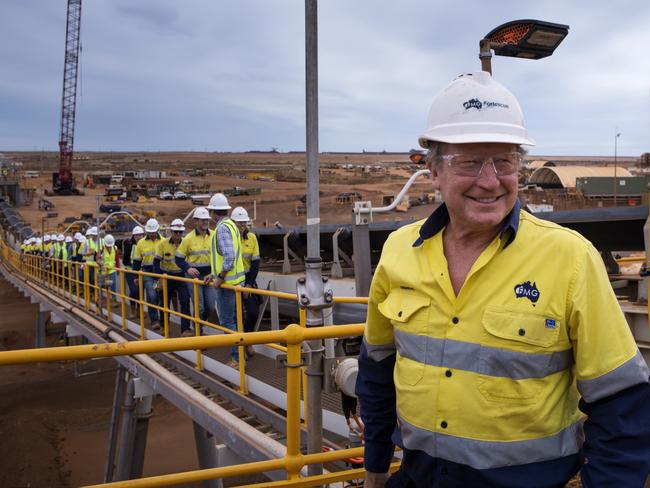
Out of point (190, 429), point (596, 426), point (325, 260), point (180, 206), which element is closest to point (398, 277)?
point (596, 426)

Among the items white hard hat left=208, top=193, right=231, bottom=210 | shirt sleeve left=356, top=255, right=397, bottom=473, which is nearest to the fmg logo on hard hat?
shirt sleeve left=356, top=255, right=397, bottom=473

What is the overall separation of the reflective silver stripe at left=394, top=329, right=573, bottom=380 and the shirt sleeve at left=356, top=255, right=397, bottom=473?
11.2 inches

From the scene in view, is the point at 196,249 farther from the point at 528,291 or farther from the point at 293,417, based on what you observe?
the point at 528,291

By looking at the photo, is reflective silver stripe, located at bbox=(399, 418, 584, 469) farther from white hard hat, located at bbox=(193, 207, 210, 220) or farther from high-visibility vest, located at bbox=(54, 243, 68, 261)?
high-visibility vest, located at bbox=(54, 243, 68, 261)

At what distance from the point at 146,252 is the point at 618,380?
9911 millimetres

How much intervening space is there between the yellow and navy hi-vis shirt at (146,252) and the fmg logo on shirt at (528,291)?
957 cm

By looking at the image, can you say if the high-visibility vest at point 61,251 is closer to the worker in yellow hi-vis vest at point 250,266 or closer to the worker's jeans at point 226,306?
the worker in yellow hi-vis vest at point 250,266

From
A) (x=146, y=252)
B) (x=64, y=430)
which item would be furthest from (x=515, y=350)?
(x=64, y=430)

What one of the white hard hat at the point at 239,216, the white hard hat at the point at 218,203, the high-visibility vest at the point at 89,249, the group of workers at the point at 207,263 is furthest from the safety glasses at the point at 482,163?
the high-visibility vest at the point at 89,249

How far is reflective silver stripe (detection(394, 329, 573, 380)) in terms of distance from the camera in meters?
1.50

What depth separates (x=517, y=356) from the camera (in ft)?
4.93

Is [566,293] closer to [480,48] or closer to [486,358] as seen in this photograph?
[486,358]

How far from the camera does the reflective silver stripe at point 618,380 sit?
4.66ft

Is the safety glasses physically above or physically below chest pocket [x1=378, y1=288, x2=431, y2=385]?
above
